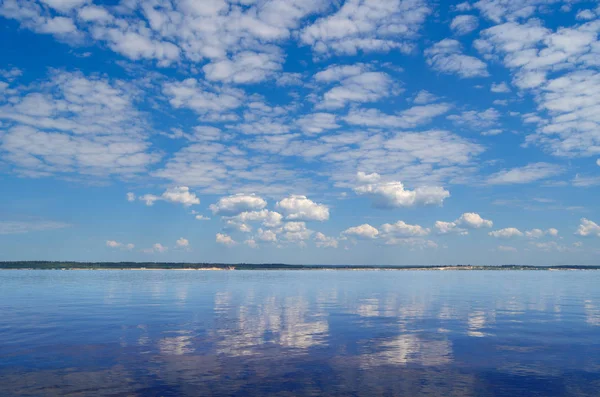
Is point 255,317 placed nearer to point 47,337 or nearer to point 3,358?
point 47,337

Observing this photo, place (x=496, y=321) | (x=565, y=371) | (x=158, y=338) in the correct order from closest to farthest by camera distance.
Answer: (x=565, y=371) < (x=158, y=338) < (x=496, y=321)

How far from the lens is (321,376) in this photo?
75.8 ft

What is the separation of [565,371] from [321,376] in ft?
46.0

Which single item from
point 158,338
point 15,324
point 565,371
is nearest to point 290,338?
point 158,338

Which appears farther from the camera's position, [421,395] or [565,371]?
[565,371]

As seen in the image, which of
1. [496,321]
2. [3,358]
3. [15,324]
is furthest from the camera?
[496,321]

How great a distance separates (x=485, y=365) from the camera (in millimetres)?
25891

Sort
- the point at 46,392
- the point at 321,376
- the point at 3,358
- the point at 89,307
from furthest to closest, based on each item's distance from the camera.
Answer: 1. the point at 89,307
2. the point at 3,358
3. the point at 321,376
4. the point at 46,392

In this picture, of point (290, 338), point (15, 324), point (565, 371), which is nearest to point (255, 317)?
point (290, 338)

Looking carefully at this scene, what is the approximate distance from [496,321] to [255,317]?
82.0 ft

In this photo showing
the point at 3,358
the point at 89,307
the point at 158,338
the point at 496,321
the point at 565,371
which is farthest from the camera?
the point at 89,307

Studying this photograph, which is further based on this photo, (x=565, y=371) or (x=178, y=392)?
(x=565, y=371)

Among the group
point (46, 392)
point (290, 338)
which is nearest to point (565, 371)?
point (290, 338)

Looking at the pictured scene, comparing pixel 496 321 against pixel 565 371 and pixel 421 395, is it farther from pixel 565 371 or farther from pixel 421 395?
pixel 421 395
